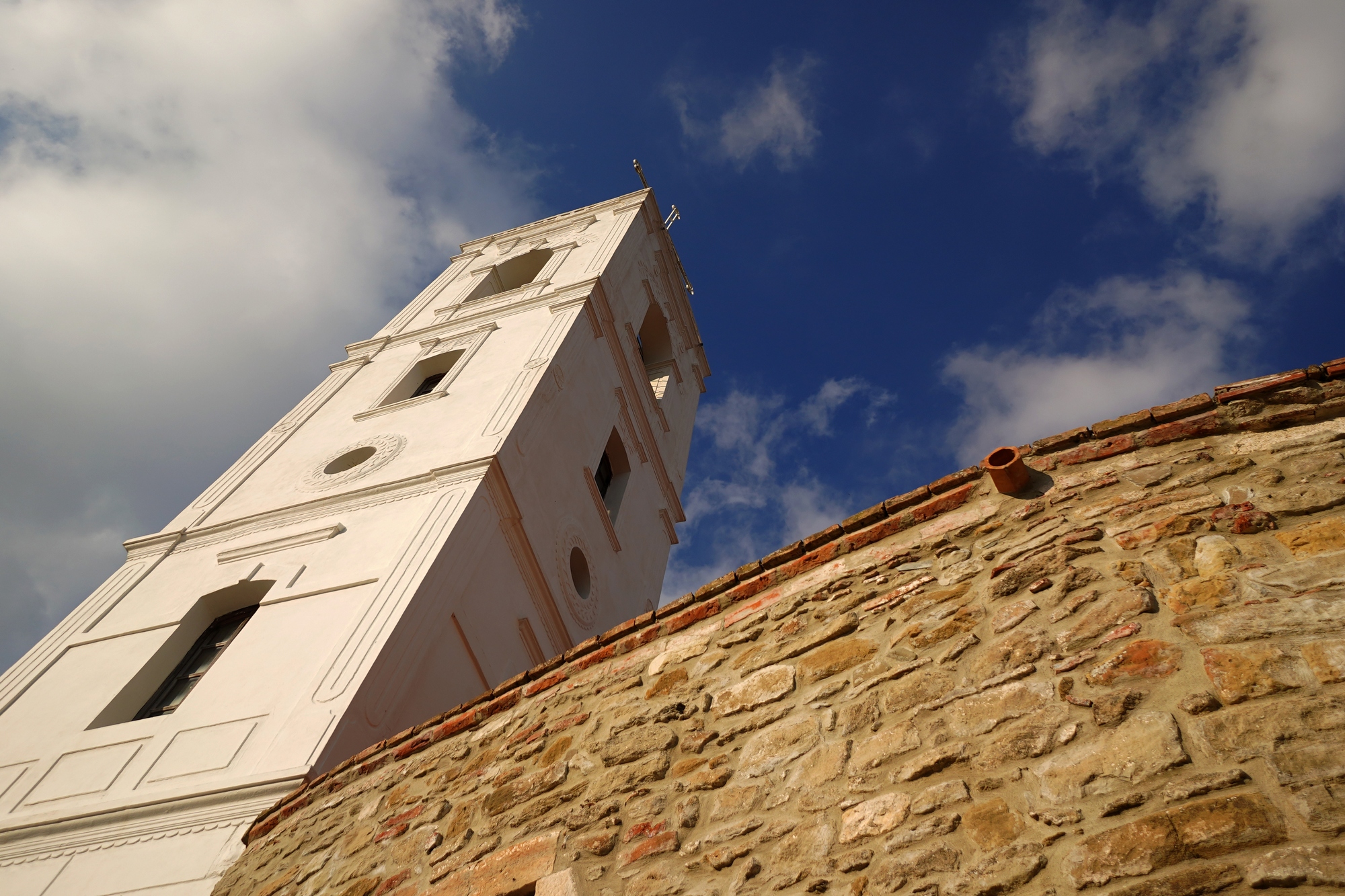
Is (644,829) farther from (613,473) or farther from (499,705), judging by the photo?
(613,473)

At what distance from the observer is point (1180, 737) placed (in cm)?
230

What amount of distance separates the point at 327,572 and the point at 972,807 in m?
7.42

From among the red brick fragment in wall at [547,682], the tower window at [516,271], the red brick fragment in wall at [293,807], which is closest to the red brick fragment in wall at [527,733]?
the red brick fragment in wall at [547,682]

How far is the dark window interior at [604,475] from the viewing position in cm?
1439

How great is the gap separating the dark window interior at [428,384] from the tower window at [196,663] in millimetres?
5129

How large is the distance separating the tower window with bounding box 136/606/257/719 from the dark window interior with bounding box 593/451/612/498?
643 cm

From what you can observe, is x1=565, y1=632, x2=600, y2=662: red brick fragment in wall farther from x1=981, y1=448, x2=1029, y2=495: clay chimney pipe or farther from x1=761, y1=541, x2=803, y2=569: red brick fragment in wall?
x1=981, y1=448, x2=1029, y2=495: clay chimney pipe

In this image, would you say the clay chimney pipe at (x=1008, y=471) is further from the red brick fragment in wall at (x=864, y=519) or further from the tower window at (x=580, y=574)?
the tower window at (x=580, y=574)

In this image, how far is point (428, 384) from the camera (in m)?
13.6

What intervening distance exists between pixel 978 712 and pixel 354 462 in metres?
9.72

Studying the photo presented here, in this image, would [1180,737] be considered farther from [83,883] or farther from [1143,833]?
[83,883]

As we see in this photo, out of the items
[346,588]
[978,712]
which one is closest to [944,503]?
[978,712]

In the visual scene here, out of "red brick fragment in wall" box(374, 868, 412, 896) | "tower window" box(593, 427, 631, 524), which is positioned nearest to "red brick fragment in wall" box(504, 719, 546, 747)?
"red brick fragment in wall" box(374, 868, 412, 896)

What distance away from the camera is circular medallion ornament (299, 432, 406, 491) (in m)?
10.2
